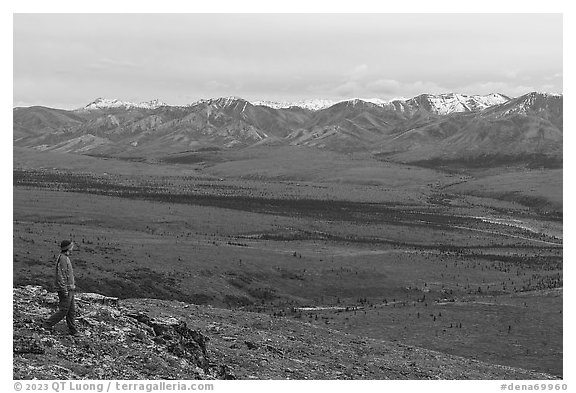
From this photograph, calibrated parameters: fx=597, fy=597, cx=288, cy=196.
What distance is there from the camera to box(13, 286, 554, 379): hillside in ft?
66.4

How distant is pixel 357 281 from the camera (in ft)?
218

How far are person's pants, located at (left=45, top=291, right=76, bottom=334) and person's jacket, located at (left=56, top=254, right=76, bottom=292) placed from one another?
211mm

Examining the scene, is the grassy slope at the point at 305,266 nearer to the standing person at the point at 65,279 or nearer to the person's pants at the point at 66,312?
the person's pants at the point at 66,312

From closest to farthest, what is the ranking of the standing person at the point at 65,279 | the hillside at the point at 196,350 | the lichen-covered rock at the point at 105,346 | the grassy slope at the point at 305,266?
the lichen-covered rock at the point at 105,346
the standing person at the point at 65,279
the hillside at the point at 196,350
the grassy slope at the point at 305,266

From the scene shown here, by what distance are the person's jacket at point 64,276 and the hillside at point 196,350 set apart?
6.83ft

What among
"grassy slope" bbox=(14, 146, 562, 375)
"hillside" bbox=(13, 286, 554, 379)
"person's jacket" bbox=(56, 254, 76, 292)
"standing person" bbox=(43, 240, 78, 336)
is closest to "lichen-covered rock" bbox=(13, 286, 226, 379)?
"hillside" bbox=(13, 286, 554, 379)

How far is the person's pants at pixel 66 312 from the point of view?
2033 cm

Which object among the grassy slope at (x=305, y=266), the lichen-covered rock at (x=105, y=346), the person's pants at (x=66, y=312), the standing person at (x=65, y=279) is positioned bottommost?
the grassy slope at (x=305, y=266)

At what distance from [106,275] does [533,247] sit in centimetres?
7553

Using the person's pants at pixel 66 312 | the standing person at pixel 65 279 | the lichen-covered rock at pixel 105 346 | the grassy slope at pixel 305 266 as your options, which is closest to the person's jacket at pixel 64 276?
the standing person at pixel 65 279

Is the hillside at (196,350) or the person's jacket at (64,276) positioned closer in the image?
the person's jacket at (64,276)

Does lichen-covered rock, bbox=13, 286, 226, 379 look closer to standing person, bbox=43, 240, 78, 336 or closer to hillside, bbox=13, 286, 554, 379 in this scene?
hillside, bbox=13, 286, 554, 379

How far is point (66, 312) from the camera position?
2073 cm

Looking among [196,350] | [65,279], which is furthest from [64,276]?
[196,350]
